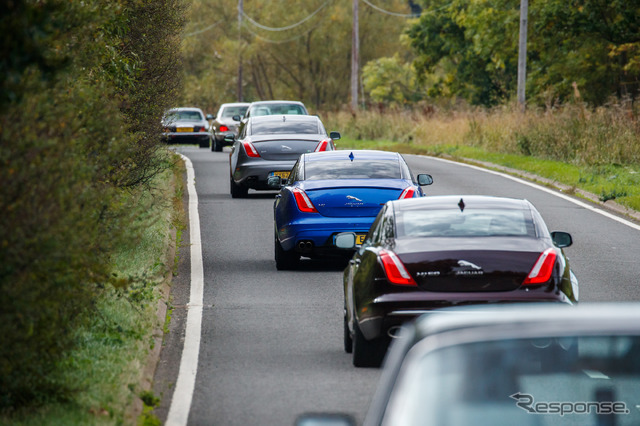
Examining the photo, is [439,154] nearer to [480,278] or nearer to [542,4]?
[542,4]

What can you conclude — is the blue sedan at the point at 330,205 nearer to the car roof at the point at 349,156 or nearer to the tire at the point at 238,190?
the car roof at the point at 349,156

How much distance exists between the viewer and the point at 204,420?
7906 millimetres

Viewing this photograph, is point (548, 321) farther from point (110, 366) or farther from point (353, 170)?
point (353, 170)

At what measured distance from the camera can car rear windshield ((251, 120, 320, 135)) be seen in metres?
24.5

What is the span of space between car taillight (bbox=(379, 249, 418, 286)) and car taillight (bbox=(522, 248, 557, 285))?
32.1 inches

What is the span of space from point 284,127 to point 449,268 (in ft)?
53.2

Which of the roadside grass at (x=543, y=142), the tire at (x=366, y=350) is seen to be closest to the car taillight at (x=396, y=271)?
the tire at (x=366, y=350)

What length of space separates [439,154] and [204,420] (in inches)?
1227

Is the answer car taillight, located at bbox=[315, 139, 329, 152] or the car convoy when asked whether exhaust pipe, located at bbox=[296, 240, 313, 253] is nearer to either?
Result: the car convoy

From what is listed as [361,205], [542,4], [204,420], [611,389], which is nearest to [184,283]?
[361,205]

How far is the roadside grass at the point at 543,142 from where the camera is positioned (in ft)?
87.5

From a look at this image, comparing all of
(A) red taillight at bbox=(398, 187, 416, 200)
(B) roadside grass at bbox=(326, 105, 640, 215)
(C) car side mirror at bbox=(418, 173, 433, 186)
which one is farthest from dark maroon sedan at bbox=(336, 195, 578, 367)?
(B) roadside grass at bbox=(326, 105, 640, 215)

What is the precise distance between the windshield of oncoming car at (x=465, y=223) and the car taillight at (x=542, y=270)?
14.6 inches

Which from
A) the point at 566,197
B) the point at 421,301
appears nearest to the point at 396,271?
the point at 421,301
